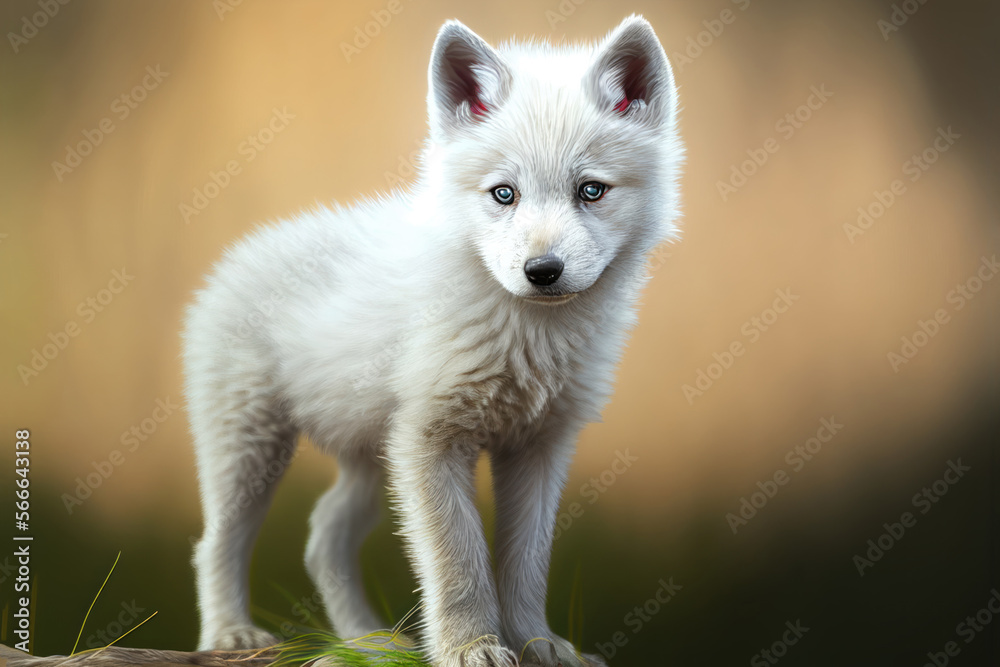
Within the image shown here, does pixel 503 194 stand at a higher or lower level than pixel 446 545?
higher

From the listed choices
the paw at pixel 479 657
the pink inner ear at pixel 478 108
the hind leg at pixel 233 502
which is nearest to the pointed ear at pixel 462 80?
the pink inner ear at pixel 478 108

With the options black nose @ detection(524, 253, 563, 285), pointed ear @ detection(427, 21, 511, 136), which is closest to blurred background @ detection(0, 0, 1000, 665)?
pointed ear @ detection(427, 21, 511, 136)

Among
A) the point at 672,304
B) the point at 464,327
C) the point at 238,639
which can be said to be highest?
the point at 672,304

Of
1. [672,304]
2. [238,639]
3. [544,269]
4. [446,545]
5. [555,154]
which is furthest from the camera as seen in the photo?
[672,304]

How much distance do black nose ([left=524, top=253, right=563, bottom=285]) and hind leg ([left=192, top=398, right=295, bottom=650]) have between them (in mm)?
960

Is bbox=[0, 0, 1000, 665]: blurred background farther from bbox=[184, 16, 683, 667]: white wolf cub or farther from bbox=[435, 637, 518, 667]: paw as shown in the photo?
bbox=[435, 637, 518, 667]: paw

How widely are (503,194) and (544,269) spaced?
0.84 feet

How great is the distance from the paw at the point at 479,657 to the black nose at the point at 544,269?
2.82 ft

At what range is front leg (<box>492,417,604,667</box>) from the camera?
2.04m

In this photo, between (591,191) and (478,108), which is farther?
(478,108)

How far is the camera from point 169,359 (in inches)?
95.1

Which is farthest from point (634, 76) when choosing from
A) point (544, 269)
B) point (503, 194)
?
point (544, 269)

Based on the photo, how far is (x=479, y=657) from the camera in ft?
5.90

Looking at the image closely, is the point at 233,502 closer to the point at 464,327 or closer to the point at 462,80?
the point at 464,327
